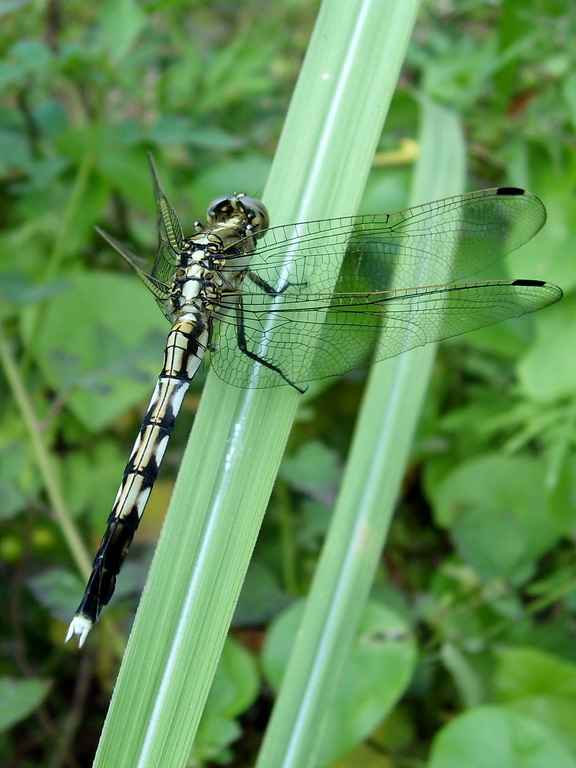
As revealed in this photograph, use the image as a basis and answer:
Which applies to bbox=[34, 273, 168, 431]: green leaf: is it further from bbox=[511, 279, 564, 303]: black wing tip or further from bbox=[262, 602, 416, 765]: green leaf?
bbox=[511, 279, 564, 303]: black wing tip

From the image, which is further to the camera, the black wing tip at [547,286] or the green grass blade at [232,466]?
the black wing tip at [547,286]

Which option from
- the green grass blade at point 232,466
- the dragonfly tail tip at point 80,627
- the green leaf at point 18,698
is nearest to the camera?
the green grass blade at point 232,466

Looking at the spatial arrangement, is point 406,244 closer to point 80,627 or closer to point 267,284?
point 267,284

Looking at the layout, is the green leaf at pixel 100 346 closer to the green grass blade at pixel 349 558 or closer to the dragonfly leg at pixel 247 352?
the dragonfly leg at pixel 247 352

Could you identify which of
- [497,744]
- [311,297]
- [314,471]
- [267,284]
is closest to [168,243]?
[267,284]

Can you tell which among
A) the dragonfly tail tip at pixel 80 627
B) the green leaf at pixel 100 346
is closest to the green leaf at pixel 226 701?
the dragonfly tail tip at pixel 80 627

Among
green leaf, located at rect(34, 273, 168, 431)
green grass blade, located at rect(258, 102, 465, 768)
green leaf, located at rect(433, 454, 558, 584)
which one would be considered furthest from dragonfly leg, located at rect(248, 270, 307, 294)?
green leaf, located at rect(433, 454, 558, 584)

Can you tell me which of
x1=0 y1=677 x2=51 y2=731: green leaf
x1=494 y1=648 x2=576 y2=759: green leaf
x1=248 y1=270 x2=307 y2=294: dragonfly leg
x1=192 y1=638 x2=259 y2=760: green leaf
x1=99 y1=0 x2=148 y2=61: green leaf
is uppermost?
x1=99 y1=0 x2=148 y2=61: green leaf
